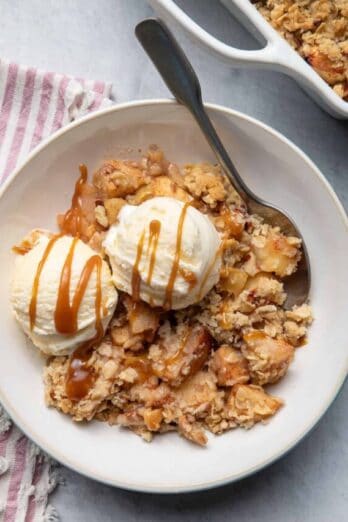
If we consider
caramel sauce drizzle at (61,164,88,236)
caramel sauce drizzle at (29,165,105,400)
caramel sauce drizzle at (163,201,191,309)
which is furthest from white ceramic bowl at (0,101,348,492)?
caramel sauce drizzle at (163,201,191,309)

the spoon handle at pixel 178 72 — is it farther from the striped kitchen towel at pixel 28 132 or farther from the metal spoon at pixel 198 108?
the striped kitchen towel at pixel 28 132

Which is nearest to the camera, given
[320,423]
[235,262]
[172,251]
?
[172,251]

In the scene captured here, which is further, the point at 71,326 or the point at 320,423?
the point at 320,423

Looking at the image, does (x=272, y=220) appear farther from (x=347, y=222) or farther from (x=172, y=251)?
(x=172, y=251)

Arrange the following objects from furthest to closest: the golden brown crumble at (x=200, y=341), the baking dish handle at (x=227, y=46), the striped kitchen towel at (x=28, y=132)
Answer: the striped kitchen towel at (x=28, y=132) < the golden brown crumble at (x=200, y=341) < the baking dish handle at (x=227, y=46)

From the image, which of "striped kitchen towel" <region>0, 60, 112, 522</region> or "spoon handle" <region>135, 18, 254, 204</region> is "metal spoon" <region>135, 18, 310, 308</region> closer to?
"spoon handle" <region>135, 18, 254, 204</region>

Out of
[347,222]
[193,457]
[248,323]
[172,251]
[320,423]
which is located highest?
[347,222]

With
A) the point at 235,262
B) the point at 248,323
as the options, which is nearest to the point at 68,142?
the point at 235,262

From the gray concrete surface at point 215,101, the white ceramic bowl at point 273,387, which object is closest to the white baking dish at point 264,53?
the white ceramic bowl at point 273,387
